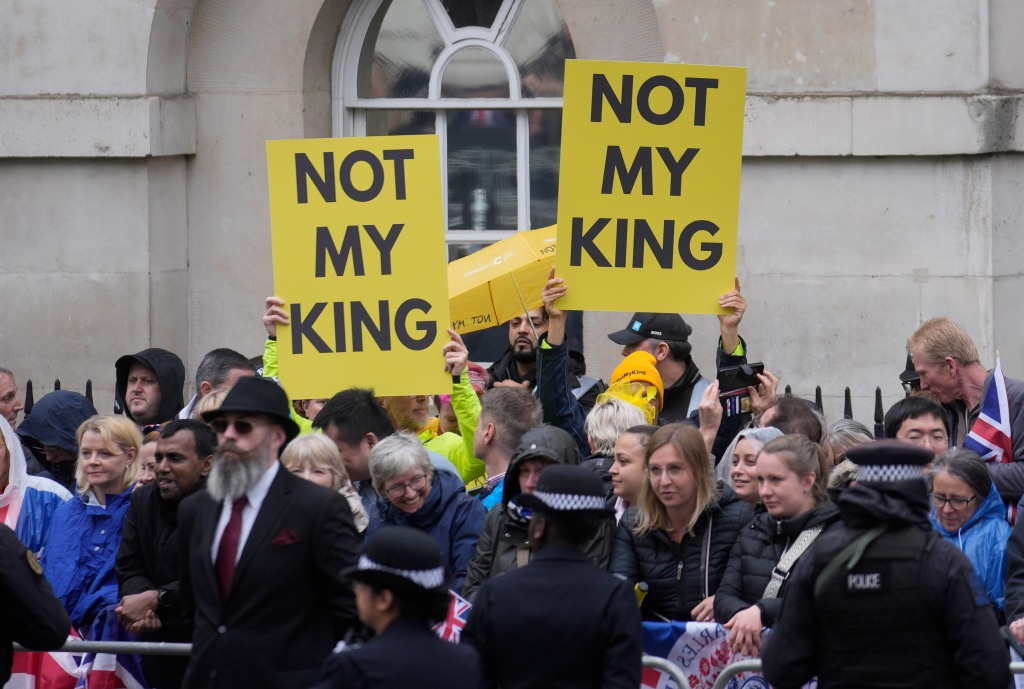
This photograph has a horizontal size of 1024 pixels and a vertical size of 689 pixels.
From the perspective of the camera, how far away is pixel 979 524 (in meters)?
6.73

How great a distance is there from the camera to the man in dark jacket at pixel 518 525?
261 inches

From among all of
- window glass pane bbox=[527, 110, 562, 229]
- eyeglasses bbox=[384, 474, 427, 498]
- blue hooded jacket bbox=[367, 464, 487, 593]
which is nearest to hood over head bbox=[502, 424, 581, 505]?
blue hooded jacket bbox=[367, 464, 487, 593]

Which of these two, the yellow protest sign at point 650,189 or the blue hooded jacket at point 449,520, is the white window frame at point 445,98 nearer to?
the yellow protest sign at point 650,189

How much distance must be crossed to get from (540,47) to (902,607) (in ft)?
26.1

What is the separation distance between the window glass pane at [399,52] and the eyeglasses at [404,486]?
19.6ft

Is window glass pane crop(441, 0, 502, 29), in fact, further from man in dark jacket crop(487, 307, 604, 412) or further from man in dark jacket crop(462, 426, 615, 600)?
man in dark jacket crop(462, 426, 615, 600)

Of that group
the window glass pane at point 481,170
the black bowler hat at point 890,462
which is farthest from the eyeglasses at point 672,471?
the window glass pane at point 481,170

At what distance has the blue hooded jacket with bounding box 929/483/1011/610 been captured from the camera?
666cm

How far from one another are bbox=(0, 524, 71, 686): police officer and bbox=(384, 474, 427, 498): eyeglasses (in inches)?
59.9

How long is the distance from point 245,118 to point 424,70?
1.33m

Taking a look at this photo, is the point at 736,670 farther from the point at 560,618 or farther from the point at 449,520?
the point at 449,520

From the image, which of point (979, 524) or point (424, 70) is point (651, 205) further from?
point (424, 70)

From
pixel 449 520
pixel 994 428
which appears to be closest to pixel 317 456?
pixel 449 520

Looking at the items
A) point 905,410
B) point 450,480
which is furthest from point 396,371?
point 905,410
